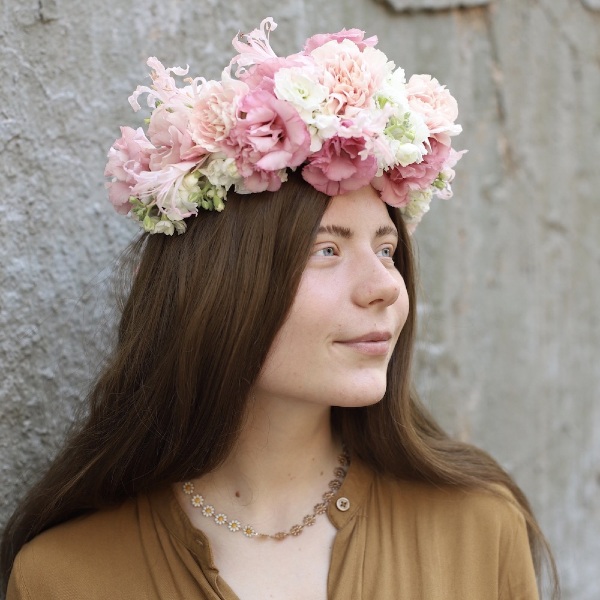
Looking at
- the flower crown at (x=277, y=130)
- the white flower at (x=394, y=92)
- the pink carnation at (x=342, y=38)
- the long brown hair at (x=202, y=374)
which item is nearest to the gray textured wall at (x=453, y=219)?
the long brown hair at (x=202, y=374)

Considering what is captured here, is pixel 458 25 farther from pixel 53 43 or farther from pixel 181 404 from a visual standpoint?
pixel 181 404

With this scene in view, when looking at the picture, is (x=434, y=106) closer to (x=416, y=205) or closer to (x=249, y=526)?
(x=416, y=205)

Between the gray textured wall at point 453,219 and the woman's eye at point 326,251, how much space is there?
631 mm

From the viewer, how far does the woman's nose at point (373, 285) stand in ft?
5.50

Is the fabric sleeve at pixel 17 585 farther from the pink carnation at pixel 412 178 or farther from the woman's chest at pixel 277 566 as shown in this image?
the pink carnation at pixel 412 178

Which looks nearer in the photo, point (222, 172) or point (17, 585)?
point (222, 172)

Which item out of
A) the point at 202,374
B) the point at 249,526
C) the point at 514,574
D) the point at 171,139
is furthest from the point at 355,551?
the point at 171,139

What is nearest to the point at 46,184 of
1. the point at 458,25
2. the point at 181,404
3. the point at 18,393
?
the point at 18,393

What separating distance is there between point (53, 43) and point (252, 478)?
100cm

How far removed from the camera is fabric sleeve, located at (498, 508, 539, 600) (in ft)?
6.36

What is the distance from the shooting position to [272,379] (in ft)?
5.61

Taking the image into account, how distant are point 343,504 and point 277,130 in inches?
30.3

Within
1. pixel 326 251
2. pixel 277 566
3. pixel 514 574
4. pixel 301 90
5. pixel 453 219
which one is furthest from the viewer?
pixel 453 219

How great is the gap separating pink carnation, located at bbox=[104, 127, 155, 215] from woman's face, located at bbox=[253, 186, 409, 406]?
0.35 meters
